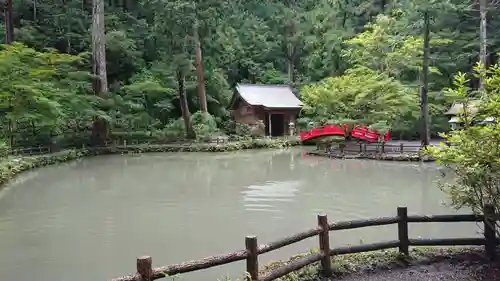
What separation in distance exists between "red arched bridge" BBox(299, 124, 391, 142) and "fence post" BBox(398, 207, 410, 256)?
49.6 ft

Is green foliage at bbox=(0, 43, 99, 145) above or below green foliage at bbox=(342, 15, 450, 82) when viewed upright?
below

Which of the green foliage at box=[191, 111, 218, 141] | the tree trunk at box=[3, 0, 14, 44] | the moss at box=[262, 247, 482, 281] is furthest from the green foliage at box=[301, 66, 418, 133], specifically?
the tree trunk at box=[3, 0, 14, 44]

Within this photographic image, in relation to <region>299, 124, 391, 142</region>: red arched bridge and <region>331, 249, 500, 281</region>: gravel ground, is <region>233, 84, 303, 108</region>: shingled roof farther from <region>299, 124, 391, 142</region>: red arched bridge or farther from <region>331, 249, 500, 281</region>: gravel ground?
<region>331, 249, 500, 281</region>: gravel ground

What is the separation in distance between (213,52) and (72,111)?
31.2 feet

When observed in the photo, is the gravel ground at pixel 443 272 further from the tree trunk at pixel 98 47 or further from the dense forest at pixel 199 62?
the tree trunk at pixel 98 47

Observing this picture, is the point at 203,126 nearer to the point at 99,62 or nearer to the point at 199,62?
the point at 199,62

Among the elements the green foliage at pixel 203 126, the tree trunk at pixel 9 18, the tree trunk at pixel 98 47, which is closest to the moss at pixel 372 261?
the green foliage at pixel 203 126

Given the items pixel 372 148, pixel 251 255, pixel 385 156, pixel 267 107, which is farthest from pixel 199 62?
pixel 251 255

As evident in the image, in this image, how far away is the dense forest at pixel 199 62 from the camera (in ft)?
60.6

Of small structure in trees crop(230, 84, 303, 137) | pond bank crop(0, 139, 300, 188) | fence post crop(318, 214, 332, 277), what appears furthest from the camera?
small structure in trees crop(230, 84, 303, 137)

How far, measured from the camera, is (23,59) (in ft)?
55.7

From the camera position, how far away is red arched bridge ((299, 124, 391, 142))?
2048 centimetres

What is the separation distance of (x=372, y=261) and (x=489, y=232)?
1.38 m

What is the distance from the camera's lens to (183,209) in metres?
9.29
